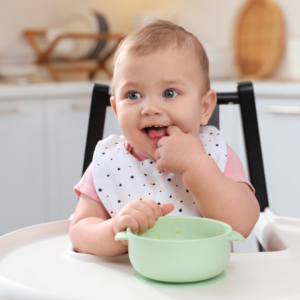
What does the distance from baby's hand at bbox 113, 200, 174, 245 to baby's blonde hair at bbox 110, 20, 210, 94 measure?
0.87 ft

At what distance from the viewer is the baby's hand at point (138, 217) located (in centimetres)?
57

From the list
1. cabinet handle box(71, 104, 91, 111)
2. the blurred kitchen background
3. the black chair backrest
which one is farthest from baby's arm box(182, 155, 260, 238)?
cabinet handle box(71, 104, 91, 111)

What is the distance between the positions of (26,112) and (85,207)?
1513 millimetres

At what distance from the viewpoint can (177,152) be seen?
0.68 m

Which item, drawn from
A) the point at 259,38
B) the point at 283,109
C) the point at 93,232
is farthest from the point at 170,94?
the point at 259,38

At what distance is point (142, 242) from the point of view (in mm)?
507

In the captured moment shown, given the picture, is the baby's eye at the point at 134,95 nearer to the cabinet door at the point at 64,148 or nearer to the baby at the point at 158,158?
the baby at the point at 158,158

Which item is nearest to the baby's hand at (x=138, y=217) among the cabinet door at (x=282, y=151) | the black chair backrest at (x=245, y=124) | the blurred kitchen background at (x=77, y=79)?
the black chair backrest at (x=245, y=124)

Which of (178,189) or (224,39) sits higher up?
(224,39)

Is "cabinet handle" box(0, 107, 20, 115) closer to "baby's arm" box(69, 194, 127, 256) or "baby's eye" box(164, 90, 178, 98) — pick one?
"baby's arm" box(69, 194, 127, 256)

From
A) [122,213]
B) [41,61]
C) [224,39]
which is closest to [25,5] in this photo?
[41,61]

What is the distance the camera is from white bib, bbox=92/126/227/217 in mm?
767

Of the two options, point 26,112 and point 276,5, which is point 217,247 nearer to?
point 26,112

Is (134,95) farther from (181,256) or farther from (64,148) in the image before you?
(64,148)
